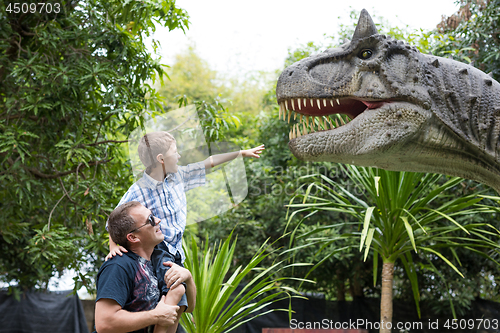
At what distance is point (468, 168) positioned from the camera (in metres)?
1.66

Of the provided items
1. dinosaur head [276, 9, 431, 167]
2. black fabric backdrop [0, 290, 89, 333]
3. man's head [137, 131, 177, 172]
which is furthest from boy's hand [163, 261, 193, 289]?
black fabric backdrop [0, 290, 89, 333]

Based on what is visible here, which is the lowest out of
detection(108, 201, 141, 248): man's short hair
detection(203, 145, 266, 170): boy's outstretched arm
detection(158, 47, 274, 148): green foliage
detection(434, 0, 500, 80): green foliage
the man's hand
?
the man's hand

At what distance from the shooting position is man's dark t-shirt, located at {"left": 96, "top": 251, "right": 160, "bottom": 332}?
1142 mm

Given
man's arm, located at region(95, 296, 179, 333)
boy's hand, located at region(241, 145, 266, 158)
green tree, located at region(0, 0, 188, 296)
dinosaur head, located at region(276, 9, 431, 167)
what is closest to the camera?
man's arm, located at region(95, 296, 179, 333)

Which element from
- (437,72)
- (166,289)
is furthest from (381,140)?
(166,289)

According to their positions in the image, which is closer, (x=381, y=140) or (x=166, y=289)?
(x=166, y=289)

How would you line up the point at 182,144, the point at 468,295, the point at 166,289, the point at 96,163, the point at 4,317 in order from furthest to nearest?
1. the point at 4,317
2. the point at 468,295
3. the point at 96,163
4. the point at 182,144
5. the point at 166,289

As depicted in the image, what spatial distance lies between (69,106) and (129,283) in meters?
2.13

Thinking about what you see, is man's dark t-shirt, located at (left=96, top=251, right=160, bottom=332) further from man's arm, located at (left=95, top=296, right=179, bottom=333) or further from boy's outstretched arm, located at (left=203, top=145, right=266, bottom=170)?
boy's outstretched arm, located at (left=203, top=145, right=266, bottom=170)

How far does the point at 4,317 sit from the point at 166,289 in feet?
14.6

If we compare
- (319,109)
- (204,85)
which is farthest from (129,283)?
(204,85)

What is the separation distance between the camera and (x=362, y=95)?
1509 millimetres

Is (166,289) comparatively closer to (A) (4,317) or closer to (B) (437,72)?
(B) (437,72)

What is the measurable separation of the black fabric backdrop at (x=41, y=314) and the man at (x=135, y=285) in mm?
4164
